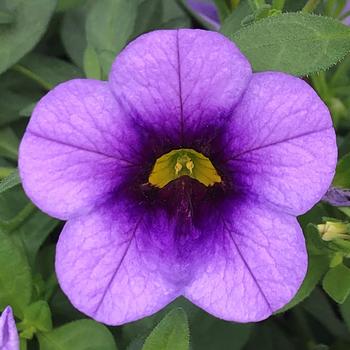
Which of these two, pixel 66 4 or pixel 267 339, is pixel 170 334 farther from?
pixel 66 4

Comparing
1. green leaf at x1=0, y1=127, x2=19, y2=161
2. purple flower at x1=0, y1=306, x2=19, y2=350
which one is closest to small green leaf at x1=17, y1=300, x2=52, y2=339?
purple flower at x1=0, y1=306, x2=19, y2=350

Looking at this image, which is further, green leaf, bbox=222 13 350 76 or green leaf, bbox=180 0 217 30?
green leaf, bbox=180 0 217 30

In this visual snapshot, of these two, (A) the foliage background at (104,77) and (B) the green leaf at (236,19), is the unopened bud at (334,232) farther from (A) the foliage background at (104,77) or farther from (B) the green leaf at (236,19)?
(B) the green leaf at (236,19)

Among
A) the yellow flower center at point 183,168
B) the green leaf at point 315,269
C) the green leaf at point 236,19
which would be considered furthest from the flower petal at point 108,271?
the green leaf at point 236,19

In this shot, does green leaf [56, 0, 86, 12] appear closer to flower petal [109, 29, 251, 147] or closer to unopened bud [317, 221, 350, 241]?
flower petal [109, 29, 251, 147]

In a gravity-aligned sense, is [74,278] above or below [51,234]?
above

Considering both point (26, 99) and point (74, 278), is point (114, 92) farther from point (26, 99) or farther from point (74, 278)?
point (26, 99)

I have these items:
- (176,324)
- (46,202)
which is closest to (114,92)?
(46,202)
